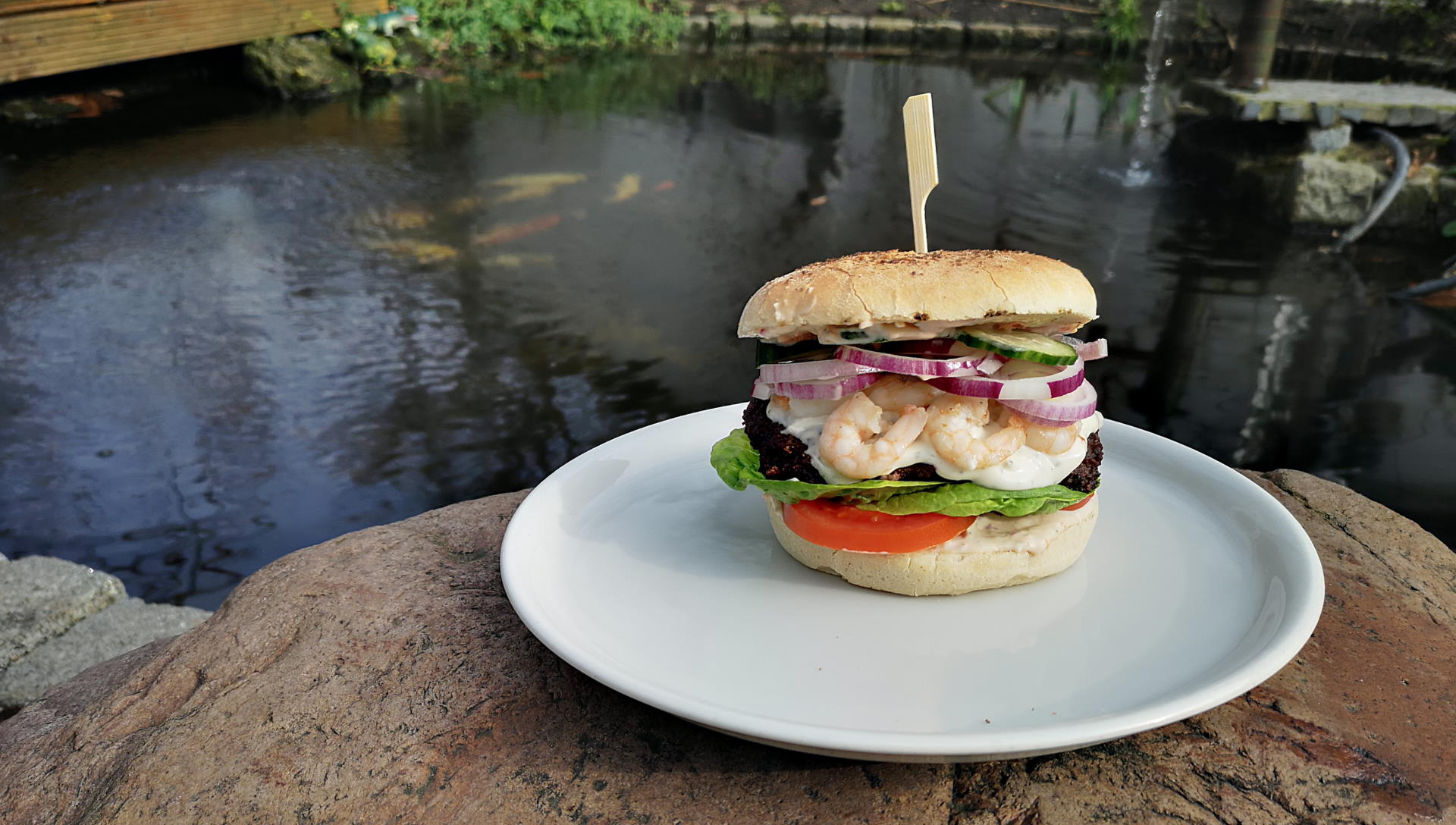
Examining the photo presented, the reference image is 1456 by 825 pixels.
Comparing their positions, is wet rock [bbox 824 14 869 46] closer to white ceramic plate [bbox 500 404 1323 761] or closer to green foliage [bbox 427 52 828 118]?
green foliage [bbox 427 52 828 118]

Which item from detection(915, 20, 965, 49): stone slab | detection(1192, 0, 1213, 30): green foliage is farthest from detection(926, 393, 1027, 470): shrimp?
detection(915, 20, 965, 49): stone slab

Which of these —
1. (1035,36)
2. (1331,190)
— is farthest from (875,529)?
(1035,36)

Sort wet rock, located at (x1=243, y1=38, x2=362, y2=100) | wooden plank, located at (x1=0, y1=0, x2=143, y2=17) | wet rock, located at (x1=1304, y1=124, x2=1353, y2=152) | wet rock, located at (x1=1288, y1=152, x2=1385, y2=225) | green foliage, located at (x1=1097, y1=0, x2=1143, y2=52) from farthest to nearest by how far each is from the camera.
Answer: green foliage, located at (x1=1097, y1=0, x2=1143, y2=52) → wet rock, located at (x1=243, y1=38, x2=362, y2=100) → wet rock, located at (x1=1304, y1=124, x2=1353, y2=152) → wet rock, located at (x1=1288, y1=152, x2=1385, y2=225) → wooden plank, located at (x1=0, y1=0, x2=143, y2=17)

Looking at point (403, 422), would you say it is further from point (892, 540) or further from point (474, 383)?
point (892, 540)

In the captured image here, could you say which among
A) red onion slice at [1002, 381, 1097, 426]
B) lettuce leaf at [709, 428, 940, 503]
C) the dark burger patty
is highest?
red onion slice at [1002, 381, 1097, 426]

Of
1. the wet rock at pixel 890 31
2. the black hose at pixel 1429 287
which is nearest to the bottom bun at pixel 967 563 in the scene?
the black hose at pixel 1429 287

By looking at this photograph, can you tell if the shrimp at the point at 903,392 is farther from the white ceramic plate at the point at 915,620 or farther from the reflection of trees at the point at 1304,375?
the reflection of trees at the point at 1304,375

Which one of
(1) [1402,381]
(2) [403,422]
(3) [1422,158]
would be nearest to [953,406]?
(2) [403,422]
